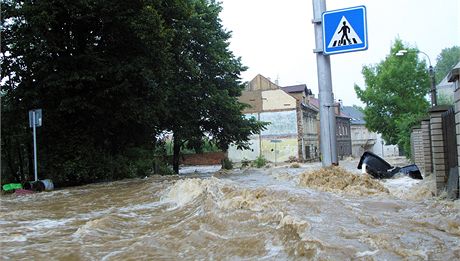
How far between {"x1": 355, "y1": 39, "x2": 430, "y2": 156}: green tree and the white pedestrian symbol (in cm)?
2622

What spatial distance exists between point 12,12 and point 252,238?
13105 mm

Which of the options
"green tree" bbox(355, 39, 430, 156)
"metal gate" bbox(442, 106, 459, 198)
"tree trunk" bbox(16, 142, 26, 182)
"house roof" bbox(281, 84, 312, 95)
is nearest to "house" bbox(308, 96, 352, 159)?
"house roof" bbox(281, 84, 312, 95)

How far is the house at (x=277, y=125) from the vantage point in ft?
159

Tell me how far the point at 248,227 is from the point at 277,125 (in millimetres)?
43908

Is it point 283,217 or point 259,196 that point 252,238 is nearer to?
point 283,217

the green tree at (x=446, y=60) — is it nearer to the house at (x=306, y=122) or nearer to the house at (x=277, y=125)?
the house at (x=306, y=122)

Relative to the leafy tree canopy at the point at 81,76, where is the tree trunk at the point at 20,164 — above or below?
below

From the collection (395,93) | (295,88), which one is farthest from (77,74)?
(295,88)

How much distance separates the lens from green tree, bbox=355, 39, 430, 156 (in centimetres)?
3300

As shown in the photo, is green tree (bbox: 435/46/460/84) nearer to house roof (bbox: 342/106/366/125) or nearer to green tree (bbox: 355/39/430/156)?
house roof (bbox: 342/106/366/125)

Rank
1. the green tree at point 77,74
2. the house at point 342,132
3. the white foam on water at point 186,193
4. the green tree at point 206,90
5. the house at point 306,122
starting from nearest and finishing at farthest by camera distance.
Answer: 1. the white foam on water at point 186,193
2. the green tree at point 77,74
3. the green tree at point 206,90
4. the house at point 306,122
5. the house at point 342,132

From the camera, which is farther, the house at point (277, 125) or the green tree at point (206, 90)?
the house at point (277, 125)

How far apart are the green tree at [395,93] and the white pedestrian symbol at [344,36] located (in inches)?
1032

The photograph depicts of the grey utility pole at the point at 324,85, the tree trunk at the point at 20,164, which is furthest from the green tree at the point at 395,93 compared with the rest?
the grey utility pole at the point at 324,85
